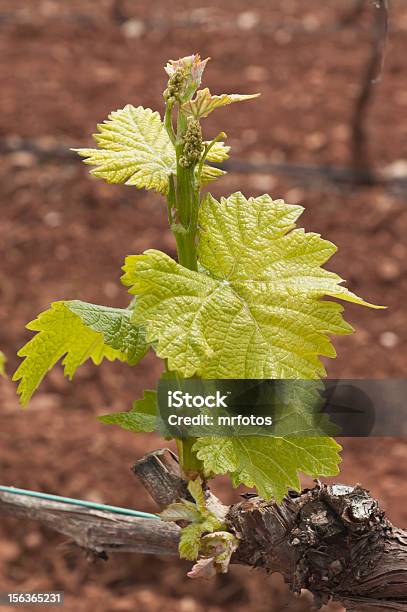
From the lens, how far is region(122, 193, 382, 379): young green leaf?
4.04ft

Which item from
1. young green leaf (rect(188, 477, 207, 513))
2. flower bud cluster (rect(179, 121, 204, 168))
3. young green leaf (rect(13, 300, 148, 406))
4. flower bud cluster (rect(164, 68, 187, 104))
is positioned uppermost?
flower bud cluster (rect(164, 68, 187, 104))

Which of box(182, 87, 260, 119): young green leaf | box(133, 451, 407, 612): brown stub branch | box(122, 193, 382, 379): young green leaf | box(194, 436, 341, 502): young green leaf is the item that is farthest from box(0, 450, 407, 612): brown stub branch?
box(182, 87, 260, 119): young green leaf

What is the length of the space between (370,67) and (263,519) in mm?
3937

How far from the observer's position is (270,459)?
133 cm

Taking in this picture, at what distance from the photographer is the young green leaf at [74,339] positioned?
1.36 meters

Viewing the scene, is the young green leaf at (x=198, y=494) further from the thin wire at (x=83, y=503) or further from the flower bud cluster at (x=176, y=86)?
the flower bud cluster at (x=176, y=86)

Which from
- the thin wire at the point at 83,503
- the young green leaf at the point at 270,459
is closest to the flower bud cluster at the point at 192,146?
the young green leaf at the point at 270,459

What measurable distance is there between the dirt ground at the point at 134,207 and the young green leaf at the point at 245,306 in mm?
742

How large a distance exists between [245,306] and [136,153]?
11.1 inches

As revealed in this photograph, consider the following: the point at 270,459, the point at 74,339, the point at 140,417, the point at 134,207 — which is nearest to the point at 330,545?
the point at 270,459

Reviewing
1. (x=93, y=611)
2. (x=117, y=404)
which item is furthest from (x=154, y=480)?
(x=117, y=404)

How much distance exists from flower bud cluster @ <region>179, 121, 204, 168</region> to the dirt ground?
2.87 ft

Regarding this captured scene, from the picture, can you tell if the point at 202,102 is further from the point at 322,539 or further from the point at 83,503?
the point at 83,503

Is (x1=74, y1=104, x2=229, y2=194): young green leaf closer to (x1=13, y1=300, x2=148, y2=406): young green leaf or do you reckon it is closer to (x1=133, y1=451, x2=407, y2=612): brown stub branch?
Answer: (x1=13, y1=300, x2=148, y2=406): young green leaf
